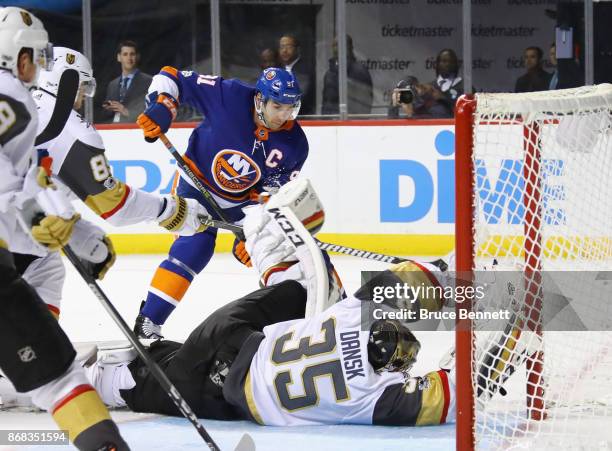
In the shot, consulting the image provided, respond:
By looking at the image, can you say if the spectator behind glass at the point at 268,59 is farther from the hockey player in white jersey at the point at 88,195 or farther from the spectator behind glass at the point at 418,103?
the hockey player in white jersey at the point at 88,195

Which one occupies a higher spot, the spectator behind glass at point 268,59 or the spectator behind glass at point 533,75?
the spectator behind glass at point 268,59

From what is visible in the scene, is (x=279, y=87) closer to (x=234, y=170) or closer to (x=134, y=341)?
(x=234, y=170)

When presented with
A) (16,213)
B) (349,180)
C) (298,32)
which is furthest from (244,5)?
(16,213)

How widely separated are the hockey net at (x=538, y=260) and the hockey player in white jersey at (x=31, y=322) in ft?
2.70

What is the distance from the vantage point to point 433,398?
326 centimetres

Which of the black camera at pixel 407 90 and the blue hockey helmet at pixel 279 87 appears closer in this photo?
the blue hockey helmet at pixel 279 87

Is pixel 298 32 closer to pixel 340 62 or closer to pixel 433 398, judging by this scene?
pixel 340 62

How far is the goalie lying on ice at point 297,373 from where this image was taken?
3201 mm

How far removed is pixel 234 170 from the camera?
4.56 metres

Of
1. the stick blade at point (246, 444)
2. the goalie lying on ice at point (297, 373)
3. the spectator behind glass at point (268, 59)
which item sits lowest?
Answer: the stick blade at point (246, 444)

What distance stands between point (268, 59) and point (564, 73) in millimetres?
1666

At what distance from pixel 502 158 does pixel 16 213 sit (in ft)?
3.87

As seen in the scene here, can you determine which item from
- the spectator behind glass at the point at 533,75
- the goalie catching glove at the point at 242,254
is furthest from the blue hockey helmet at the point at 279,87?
the spectator behind glass at the point at 533,75

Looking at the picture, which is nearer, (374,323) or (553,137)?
(553,137)
